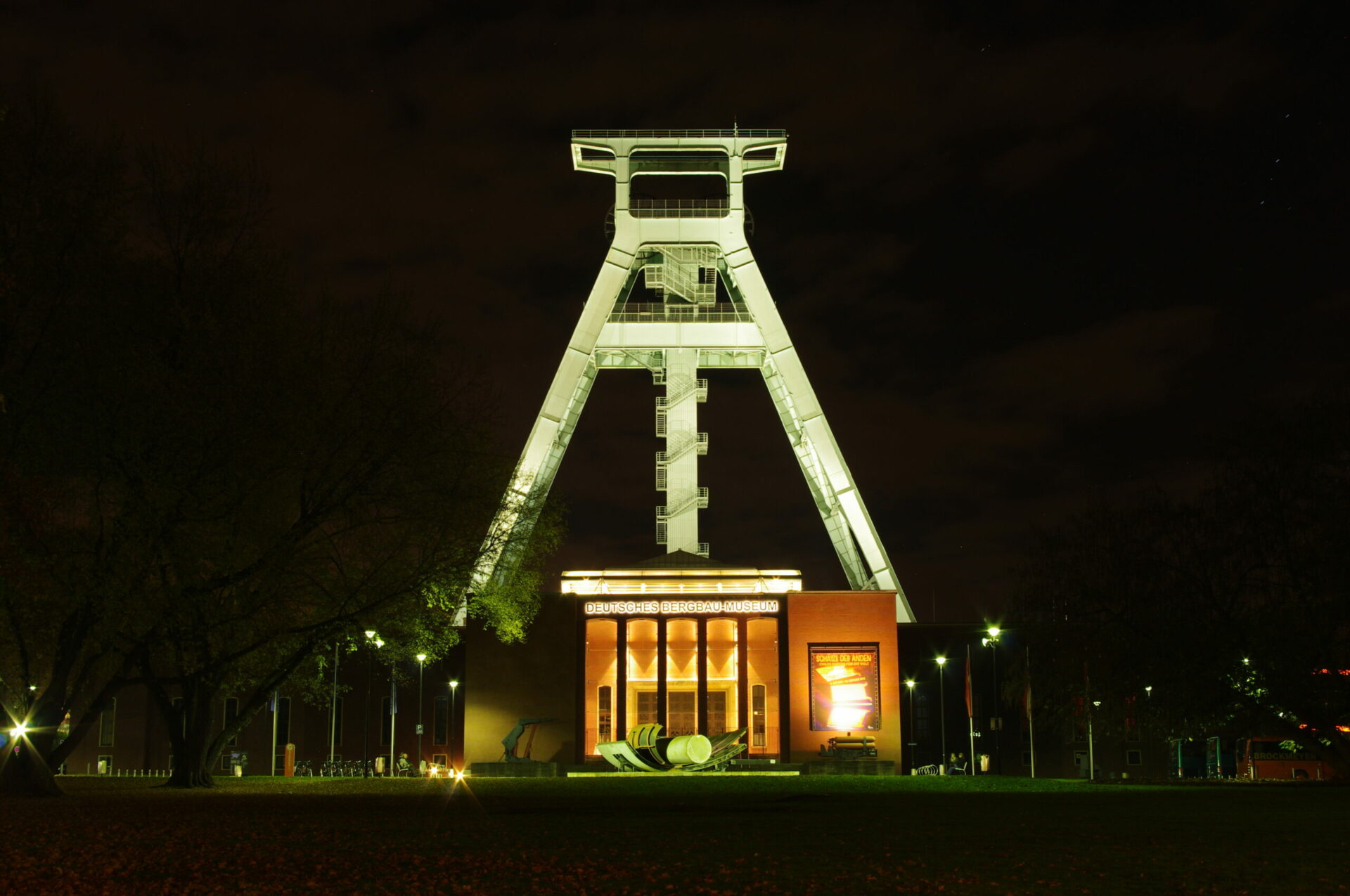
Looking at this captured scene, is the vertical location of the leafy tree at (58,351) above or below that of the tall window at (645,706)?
above

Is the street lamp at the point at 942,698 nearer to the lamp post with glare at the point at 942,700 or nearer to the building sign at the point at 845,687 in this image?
the lamp post with glare at the point at 942,700

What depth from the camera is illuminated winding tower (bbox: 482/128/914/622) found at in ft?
191

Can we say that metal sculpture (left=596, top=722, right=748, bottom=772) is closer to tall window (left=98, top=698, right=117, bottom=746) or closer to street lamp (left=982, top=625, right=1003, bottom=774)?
street lamp (left=982, top=625, right=1003, bottom=774)

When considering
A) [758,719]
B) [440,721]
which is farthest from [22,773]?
[440,721]

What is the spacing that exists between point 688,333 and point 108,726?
105 ft

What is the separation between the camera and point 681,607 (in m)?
52.3

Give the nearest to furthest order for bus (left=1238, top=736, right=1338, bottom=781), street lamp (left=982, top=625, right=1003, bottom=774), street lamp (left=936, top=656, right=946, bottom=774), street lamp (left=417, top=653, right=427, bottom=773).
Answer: bus (left=1238, top=736, right=1338, bottom=781) < street lamp (left=417, top=653, right=427, bottom=773) < street lamp (left=936, top=656, right=946, bottom=774) < street lamp (left=982, top=625, right=1003, bottom=774)

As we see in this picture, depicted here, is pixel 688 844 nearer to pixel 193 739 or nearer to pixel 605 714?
pixel 193 739

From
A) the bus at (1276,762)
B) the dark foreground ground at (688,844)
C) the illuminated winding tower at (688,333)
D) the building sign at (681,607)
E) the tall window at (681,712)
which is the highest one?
the illuminated winding tower at (688,333)

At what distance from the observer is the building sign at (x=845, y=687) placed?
50312mm

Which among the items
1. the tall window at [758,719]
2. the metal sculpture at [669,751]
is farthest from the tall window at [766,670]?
the metal sculpture at [669,751]

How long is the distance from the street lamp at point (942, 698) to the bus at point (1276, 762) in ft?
39.9

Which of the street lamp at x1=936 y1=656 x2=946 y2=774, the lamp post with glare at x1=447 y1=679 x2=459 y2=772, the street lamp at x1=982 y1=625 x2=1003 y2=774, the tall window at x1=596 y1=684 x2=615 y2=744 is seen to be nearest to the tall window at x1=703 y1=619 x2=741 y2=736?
the tall window at x1=596 y1=684 x2=615 y2=744

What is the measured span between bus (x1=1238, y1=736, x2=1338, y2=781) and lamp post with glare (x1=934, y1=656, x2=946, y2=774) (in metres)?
12.2
